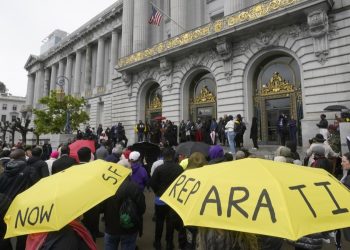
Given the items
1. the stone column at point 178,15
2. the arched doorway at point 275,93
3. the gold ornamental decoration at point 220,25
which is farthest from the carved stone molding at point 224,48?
the stone column at point 178,15

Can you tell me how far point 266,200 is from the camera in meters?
1.88

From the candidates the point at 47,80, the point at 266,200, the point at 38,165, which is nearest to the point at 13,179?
the point at 38,165

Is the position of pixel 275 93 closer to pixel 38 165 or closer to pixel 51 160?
pixel 51 160

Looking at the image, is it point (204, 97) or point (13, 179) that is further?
point (204, 97)

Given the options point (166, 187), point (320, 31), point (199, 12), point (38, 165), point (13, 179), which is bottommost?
point (166, 187)

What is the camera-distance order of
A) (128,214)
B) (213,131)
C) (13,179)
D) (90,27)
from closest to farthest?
(128,214) → (13,179) → (213,131) → (90,27)

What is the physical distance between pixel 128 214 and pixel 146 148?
585 centimetres

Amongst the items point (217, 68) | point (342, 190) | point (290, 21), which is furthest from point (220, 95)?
point (342, 190)

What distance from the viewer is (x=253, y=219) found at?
187cm

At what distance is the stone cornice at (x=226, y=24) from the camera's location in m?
16.4

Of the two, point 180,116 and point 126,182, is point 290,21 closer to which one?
point 180,116

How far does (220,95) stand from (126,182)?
17.4 meters

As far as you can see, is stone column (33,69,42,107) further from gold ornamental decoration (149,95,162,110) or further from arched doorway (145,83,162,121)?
gold ornamental decoration (149,95,162,110)

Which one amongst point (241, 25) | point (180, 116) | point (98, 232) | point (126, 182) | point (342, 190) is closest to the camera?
point (342, 190)
